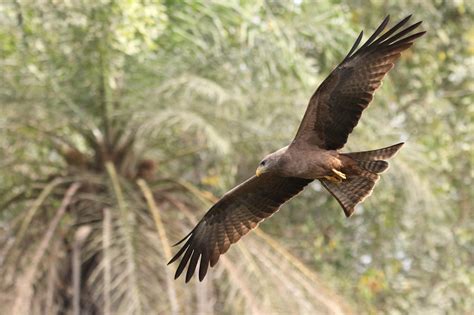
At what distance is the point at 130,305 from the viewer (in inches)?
241

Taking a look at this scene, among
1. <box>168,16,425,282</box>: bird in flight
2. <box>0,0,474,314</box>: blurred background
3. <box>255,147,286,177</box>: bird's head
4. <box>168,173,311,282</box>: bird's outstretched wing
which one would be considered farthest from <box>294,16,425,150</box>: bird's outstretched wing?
Result: <box>0,0,474,314</box>: blurred background

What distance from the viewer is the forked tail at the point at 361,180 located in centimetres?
489

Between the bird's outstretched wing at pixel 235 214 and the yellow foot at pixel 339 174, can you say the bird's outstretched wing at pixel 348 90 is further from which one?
the bird's outstretched wing at pixel 235 214

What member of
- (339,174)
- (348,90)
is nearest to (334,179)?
(339,174)

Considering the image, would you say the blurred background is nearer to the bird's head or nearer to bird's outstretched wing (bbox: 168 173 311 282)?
bird's outstretched wing (bbox: 168 173 311 282)

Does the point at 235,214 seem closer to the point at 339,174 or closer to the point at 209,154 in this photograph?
the point at 339,174

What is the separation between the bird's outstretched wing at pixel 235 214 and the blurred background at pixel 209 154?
0.79 m

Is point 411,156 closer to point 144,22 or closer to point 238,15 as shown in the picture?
point 238,15

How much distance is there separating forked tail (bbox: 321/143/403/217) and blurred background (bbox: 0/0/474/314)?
1367mm

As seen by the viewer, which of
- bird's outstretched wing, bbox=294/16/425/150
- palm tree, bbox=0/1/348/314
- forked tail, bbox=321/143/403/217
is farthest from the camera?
palm tree, bbox=0/1/348/314

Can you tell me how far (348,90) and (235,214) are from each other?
112 centimetres

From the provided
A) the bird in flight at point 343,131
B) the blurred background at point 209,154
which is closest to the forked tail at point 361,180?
the bird in flight at point 343,131

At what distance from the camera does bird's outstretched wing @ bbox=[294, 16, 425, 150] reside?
4.77 metres

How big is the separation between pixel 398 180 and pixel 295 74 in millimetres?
1114
